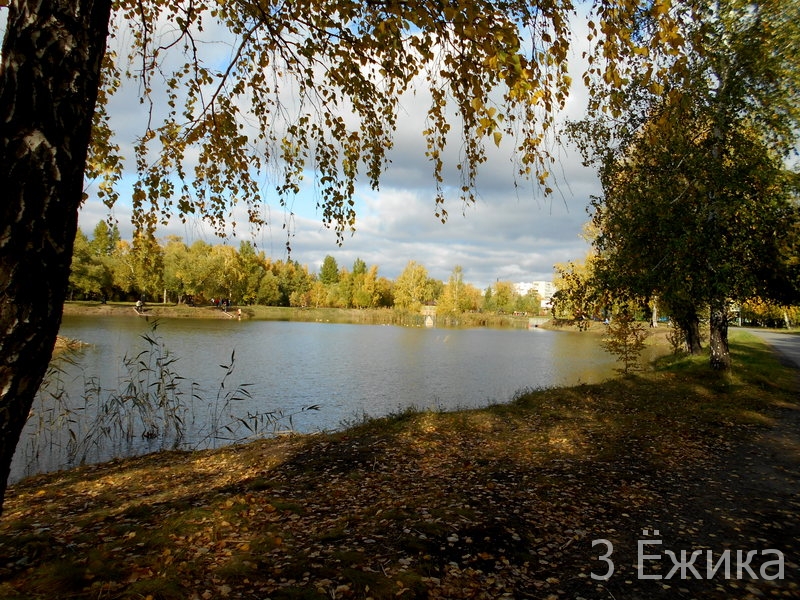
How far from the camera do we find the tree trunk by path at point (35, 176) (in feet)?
6.64

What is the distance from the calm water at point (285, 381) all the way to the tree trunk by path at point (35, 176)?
306 inches

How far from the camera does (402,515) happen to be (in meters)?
4.54

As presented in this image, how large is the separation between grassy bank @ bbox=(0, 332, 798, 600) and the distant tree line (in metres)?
22.0

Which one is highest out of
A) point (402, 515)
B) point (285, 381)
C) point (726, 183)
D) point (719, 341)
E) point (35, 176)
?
point (726, 183)

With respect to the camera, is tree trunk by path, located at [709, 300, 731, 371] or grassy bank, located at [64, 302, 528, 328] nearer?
tree trunk by path, located at [709, 300, 731, 371]

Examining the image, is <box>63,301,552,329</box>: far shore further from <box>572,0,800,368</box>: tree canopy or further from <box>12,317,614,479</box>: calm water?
<box>572,0,800,368</box>: tree canopy

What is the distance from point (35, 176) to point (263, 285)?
3254 inches

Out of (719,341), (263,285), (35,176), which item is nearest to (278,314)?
(263,285)

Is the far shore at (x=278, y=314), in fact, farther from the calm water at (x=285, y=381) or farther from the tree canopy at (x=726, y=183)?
the tree canopy at (x=726, y=183)

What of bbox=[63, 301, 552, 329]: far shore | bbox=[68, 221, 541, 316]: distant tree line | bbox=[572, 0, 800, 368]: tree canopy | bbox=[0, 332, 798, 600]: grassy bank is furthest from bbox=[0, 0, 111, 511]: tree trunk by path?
bbox=[63, 301, 552, 329]: far shore

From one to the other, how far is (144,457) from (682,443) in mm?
8911

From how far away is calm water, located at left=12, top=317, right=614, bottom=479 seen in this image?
10242mm

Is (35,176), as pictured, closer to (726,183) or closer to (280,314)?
(726,183)

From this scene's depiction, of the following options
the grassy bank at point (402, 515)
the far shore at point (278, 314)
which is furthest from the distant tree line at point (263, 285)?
the grassy bank at point (402, 515)
